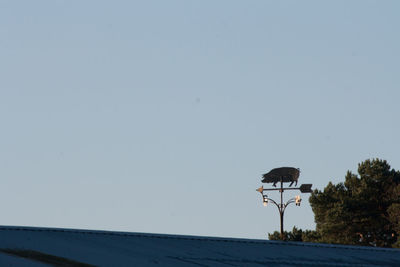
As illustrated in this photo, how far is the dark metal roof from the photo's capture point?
2203 cm

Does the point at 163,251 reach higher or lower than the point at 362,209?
lower

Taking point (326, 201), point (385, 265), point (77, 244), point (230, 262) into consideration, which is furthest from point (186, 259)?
point (326, 201)

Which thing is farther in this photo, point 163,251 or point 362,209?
point 362,209

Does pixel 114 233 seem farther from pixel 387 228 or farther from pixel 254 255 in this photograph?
pixel 387 228

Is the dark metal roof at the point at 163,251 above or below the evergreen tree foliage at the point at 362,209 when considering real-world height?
below

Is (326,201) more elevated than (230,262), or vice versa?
(326,201)

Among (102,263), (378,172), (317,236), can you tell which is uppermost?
(378,172)

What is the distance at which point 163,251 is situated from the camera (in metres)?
26.0

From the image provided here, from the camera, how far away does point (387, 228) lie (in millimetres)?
93625

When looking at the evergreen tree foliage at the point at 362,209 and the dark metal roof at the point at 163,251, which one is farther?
the evergreen tree foliage at the point at 362,209

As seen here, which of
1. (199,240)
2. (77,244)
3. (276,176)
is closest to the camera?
(77,244)

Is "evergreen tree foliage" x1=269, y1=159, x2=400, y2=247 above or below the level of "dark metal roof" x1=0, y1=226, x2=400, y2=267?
above

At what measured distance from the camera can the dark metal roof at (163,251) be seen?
22.0 meters

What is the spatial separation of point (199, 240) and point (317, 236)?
66382mm
